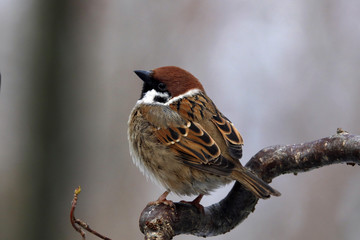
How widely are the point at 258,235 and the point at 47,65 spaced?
3.38 meters

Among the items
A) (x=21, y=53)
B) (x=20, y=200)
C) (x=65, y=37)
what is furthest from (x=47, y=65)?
(x=20, y=200)

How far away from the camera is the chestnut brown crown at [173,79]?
4609 millimetres

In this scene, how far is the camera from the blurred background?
684 cm

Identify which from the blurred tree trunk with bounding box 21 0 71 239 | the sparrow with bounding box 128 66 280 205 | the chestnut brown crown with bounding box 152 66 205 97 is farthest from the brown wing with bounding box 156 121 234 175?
the blurred tree trunk with bounding box 21 0 71 239

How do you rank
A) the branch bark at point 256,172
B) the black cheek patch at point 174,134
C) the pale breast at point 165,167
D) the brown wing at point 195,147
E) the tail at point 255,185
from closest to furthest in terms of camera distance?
1. the branch bark at point 256,172
2. the tail at point 255,185
3. the brown wing at point 195,147
4. the pale breast at point 165,167
5. the black cheek patch at point 174,134

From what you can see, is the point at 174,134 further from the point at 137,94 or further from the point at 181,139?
the point at 137,94

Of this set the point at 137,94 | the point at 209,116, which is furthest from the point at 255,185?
the point at 137,94

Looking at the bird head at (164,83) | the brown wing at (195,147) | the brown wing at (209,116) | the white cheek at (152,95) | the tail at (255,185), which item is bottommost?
the tail at (255,185)

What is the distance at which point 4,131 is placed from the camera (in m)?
8.47

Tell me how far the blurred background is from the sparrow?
8.37ft

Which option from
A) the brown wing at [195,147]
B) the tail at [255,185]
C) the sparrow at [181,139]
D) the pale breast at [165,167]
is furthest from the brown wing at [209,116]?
the tail at [255,185]

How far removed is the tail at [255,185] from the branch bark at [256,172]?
112 mm

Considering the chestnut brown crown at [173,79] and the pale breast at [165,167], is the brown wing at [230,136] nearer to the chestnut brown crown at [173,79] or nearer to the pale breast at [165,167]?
the pale breast at [165,167]

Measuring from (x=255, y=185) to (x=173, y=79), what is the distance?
1.39 m
